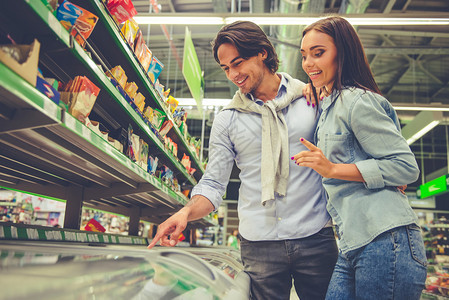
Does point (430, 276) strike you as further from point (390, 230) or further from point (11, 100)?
point (11, 100)

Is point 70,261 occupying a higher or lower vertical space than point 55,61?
lower

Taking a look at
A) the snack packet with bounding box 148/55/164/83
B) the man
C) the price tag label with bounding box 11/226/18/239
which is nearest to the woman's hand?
the man

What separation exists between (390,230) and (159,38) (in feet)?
24.7

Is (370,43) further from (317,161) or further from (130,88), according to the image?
(317,161)

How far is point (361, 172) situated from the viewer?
1.13 metres

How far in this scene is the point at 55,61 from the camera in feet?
5.51

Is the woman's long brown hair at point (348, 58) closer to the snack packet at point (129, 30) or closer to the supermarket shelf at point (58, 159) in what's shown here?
the supermarket shelf at point (58, 159)

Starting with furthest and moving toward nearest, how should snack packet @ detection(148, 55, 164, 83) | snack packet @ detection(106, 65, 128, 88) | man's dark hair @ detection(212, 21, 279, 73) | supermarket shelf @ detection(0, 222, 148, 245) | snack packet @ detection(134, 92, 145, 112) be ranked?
snack packet @ detection(148, 55, 164, 83) < snack packet @ detection(134, 92, 145, 112) < snack packet @ detection(106, 65, 128, 88) < man's dark hair @ detection(212, 21, 279, 73) < supermarket shelf @ detection(0, 222, 148, 245)

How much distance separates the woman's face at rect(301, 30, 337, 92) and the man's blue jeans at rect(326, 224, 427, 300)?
542mm

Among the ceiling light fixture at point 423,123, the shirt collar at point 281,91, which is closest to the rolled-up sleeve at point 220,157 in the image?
the shirt collar at point 281,91

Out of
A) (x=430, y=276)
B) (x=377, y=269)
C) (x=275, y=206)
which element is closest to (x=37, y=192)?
(x=275, y=206)

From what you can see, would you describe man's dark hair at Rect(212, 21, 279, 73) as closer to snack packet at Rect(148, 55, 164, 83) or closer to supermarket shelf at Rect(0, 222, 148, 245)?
snack packet at Rect(148, 55, 164, 83)

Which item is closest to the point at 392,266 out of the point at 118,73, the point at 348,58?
the point at 348,58

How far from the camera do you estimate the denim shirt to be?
1122mm
